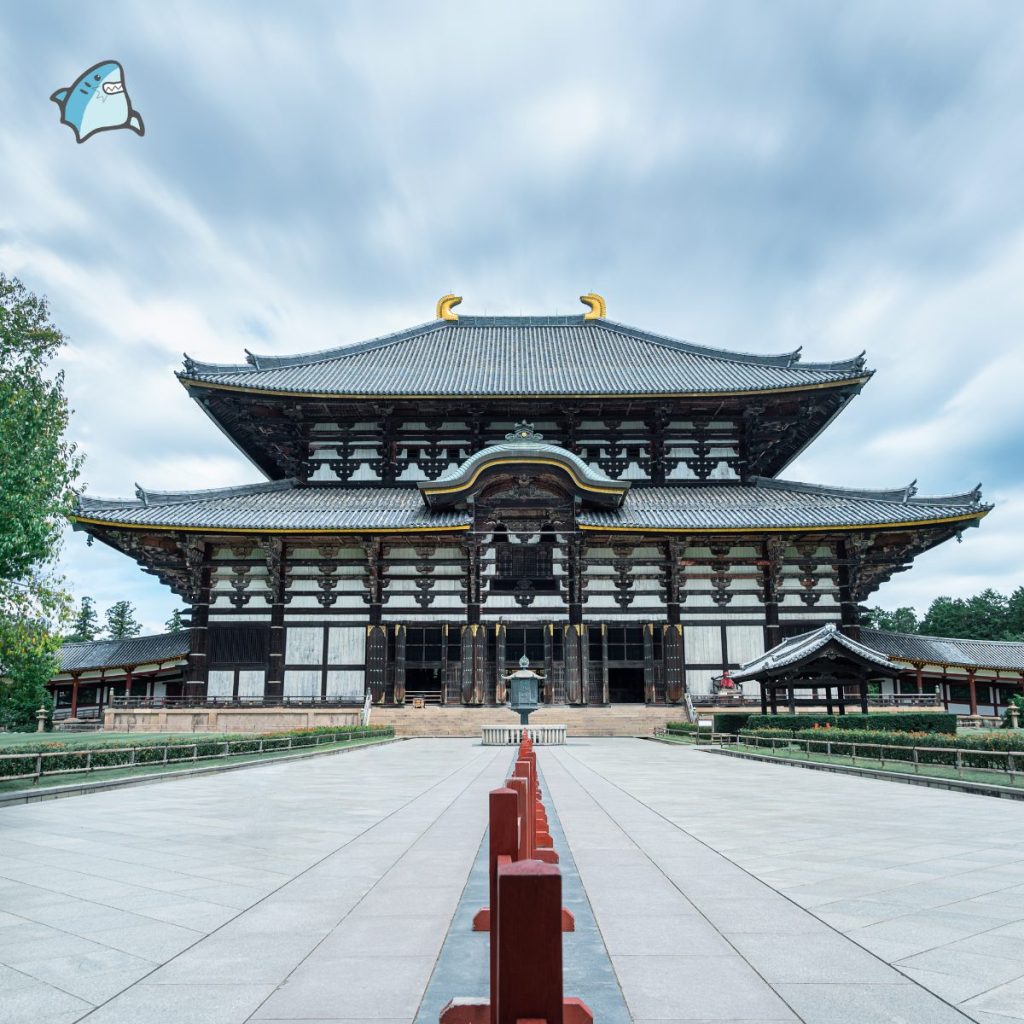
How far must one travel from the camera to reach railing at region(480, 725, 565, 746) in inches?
1008

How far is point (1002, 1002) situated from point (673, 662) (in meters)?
28.7

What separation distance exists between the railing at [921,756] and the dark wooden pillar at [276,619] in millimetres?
19455

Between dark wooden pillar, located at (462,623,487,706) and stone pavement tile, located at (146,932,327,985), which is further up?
dark wooden pillar, located at (462,623,487,706)

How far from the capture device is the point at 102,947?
15.1 feet

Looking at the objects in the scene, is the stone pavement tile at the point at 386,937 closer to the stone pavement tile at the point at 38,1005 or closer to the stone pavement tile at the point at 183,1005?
the stone pavement tile at the point at 183,1005

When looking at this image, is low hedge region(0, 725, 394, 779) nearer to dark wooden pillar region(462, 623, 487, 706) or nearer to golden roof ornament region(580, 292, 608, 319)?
dark wooden pillar region(462, 623, 487, 706)

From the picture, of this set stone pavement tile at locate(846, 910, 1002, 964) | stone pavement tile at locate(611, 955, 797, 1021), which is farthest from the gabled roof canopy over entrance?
stone pavement tile at locate(611, 955, 797, 1021)

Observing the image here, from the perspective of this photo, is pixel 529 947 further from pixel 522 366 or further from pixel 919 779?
pixel 522 366

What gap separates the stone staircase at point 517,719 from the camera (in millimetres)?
30047

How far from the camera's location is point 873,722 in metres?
21.4

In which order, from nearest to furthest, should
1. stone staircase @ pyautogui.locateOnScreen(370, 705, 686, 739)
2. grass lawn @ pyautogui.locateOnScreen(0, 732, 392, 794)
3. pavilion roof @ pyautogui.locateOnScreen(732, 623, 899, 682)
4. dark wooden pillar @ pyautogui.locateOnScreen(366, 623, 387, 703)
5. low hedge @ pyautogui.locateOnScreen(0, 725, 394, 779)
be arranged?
grass lawn @ pyautogui.locateOnScreen(0, 732, 392, 794) < low hedge @ pyautogui.locateOnScreen(0, 725, 394, 779) < pavilion roof @ pyautogui.locateOnScreen(732, 623, 899, 682) < stone staircase @ pyautogui.locateOnScreen(370, 705, 686, 739) < dark wooden pillar @ pyautogui.locateOnScreen(366, 623, 387, 703)

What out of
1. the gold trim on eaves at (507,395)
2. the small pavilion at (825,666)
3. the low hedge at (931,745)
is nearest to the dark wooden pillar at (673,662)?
the small pavilion at (825,666)

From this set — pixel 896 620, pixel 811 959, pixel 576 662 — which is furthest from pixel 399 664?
pixel 896 620

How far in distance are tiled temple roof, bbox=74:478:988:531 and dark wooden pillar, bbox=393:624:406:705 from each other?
179 inches
